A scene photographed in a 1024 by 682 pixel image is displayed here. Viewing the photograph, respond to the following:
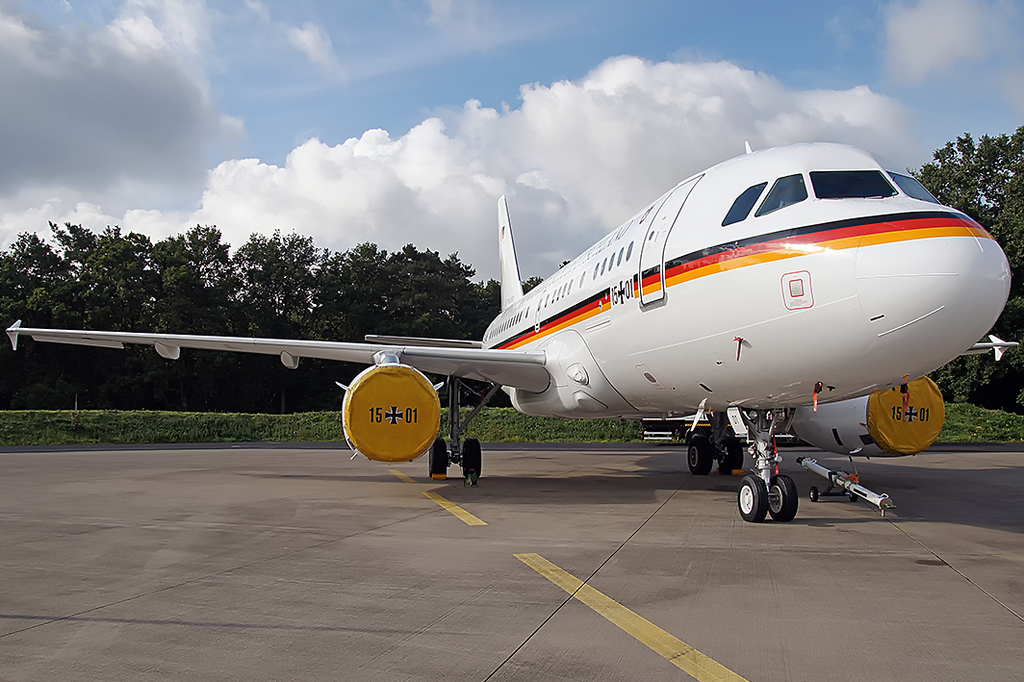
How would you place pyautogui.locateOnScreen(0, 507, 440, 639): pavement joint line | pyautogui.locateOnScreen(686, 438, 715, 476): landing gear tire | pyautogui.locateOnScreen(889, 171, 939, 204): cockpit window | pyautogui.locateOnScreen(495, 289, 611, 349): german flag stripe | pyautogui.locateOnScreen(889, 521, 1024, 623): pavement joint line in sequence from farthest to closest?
1. pyautogui.locateOnScreen(686, 438, 715, 476): landing gear tire
2. pyautogui.locateOnScreen(495, 289, 611, 349): german flag stripe
3. pyautogui.locateOnScreen(889, 171, 939, 204): cockpit window
4. pyautogui.locateOnScreen(889, 521, 1024, 623): pavement joint line
5. pyautogui.locateOnScreen(0, 507, 440, 639): pavement joint line

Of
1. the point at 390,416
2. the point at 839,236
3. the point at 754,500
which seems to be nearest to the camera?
the point at 839,236

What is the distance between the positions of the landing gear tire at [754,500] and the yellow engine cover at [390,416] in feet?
12.2

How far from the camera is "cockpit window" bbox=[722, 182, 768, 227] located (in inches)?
280

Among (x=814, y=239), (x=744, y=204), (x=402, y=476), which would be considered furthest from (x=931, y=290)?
(x=402, y=476)

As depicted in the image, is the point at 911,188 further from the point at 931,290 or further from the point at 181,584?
the point at 181,584

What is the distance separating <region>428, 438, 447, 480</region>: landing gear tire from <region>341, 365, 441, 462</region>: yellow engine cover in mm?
3222

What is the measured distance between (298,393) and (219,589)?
1905 inches

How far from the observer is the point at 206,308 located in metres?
47.6

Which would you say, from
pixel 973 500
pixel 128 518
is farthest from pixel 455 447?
pixel 973 500

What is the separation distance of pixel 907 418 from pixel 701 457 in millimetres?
4433

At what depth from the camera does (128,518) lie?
8.37 m

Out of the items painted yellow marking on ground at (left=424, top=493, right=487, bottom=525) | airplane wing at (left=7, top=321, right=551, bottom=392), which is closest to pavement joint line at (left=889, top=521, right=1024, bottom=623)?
painted yellow marking on ground at (left=424, top=493, right=487, bottom=525)

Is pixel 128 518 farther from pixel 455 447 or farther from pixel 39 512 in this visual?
pixel 455 447

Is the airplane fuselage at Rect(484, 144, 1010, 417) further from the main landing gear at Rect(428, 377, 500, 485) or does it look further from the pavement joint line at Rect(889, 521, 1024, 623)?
the main landing gear at Rect(428, 377, 500, 485)
